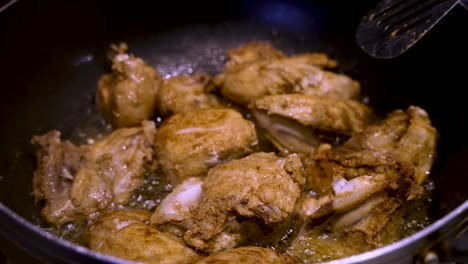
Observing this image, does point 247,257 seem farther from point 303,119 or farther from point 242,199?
point 303,119

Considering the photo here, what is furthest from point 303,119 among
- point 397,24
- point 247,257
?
point 247,257

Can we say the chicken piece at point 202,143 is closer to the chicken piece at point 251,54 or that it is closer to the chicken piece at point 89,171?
the chicken piece at point 89,171

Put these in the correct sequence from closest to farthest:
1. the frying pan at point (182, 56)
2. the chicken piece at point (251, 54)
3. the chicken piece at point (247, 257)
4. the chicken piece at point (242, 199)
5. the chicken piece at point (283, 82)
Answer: the chicken piece at point (247, 257) < the chicken piece at point (242, 199) < the frying pan at point (182, 56) < the chicken piece at point (283, 82) < the chicken piece at point (251, 54)

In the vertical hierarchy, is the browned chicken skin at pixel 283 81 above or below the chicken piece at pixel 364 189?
above

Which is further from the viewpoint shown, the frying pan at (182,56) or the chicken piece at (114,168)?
the frying pan at (182,56)

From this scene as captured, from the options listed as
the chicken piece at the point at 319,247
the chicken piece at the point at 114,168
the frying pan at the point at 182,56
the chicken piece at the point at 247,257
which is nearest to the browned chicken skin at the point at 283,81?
the frying pan at the point at 182,56
